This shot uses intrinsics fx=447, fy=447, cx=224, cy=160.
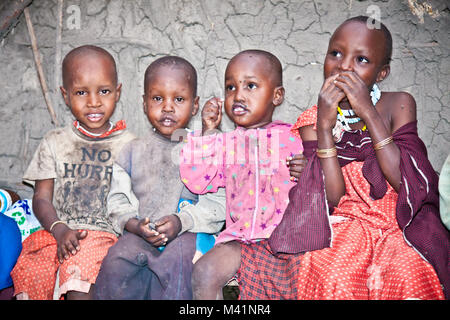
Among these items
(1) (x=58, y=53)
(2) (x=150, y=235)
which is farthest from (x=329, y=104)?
(1) (x=58, y=53)

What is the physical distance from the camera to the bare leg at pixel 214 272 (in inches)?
87.3

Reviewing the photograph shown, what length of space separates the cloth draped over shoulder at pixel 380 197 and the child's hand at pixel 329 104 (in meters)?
0.18

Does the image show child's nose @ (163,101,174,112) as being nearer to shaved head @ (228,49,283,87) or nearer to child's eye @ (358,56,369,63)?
shaved head @ (228,49,283,87)

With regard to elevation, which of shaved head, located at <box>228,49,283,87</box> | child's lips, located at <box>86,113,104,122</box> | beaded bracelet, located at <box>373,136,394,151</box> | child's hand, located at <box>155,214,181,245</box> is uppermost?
shaved head, located at <box>228,49,283,87</box>

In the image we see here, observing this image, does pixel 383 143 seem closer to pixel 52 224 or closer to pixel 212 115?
pixel 212 115

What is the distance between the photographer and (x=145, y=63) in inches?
131

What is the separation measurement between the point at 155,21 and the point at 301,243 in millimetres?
2010

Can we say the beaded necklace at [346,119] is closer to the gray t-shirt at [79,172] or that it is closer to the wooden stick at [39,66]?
the gray t-shirt at [79,172]

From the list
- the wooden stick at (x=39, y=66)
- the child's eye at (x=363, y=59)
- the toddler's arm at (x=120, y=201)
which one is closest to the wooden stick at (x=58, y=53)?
the wooden stick at (x=39, y=66)

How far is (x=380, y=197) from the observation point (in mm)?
2285

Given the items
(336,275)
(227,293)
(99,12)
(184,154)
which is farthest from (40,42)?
(336,275)

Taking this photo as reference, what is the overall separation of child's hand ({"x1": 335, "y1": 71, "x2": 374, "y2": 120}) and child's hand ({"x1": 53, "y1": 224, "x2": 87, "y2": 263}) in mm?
1596

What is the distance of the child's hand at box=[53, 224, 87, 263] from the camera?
8.01ft

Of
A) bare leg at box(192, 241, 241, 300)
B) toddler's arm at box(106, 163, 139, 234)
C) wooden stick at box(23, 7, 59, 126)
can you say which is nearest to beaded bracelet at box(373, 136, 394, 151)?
bare leg at box(192, 241, 241, 300)
